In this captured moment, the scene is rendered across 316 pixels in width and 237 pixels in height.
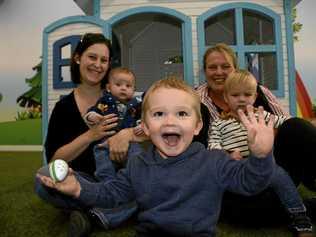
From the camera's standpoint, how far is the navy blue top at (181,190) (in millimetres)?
1029

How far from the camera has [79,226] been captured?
4.25ft

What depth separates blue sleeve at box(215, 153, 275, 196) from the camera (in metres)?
0.91

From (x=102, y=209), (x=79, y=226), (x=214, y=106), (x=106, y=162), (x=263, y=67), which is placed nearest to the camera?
(x=79, y=226)

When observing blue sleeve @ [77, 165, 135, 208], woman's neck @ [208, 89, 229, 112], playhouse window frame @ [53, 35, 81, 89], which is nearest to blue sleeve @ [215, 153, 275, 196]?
blue sleeve @ [77, 165, 135, 208]

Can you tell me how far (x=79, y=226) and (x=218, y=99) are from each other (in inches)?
42.5

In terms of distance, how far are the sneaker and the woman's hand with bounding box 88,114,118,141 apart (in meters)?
0.89

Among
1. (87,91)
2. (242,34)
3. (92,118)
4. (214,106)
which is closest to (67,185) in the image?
(92,118)

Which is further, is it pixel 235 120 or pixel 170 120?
pixel 235 120

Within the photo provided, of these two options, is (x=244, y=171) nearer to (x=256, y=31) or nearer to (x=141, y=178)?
(x=141, y=178)

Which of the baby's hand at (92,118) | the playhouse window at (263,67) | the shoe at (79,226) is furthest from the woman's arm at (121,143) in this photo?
the playhouse window at (263,67)

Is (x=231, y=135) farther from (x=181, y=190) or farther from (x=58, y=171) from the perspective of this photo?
(x=58, y=171)

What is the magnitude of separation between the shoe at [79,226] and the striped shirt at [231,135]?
0.71 m

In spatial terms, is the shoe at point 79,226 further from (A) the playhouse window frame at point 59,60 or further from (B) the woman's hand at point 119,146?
(A) the playhouse window frame at point 59,60

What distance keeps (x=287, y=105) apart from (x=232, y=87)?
102 cm
